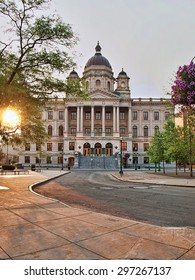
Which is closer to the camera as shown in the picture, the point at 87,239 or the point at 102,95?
the point at 87,239

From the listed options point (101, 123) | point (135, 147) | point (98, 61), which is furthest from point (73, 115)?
point (135, 147)

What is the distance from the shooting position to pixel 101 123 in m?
69.1

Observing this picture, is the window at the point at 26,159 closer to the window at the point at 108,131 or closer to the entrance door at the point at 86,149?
the entrance door at the point at 86,149

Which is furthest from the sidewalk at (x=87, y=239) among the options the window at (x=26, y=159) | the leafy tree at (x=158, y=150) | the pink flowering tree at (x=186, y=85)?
the window at (x=26, y=159)

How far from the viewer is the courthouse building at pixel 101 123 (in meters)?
Result: 64.9

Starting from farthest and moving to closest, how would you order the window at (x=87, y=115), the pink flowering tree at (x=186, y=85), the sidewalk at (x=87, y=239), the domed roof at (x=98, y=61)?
the domed roof at (x=98, y=61), the window at (x=87, y=115), the pink flowering tree at (x=186, y=85), the sidewalk at (x=87, y=239)

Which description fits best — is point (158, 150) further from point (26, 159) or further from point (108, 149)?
point (26, 159)

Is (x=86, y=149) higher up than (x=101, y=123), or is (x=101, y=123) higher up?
(x=101, y=123)

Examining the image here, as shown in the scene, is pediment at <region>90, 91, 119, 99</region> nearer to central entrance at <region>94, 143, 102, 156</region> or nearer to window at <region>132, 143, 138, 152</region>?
central entrance at <region>94, 143, 102, 156</region>

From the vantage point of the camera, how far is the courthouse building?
64.9 metres

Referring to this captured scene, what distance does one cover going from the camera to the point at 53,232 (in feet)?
15.1
